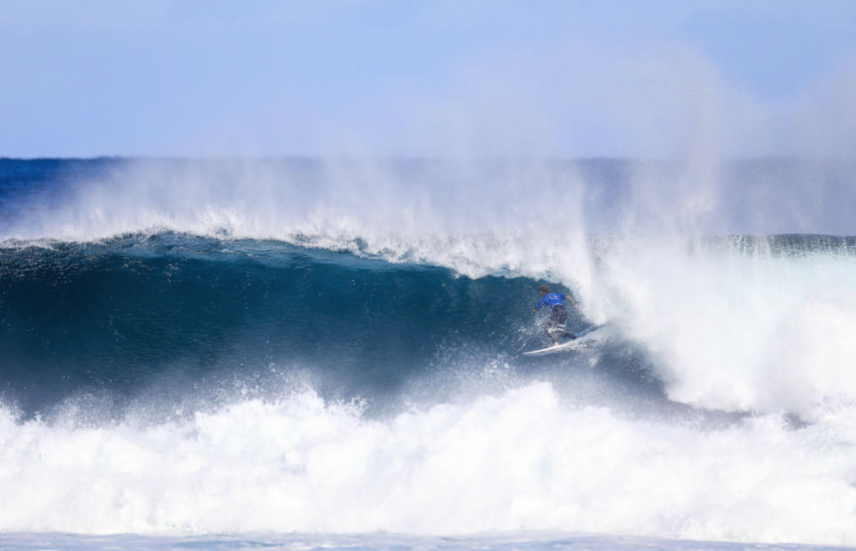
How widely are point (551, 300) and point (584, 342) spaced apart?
31.7 inches

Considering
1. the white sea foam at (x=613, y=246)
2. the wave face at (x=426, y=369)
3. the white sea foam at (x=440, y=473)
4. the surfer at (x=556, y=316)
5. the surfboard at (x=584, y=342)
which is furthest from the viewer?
the surfer at (x=556, y=316)

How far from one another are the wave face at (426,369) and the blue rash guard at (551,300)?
0.44 m

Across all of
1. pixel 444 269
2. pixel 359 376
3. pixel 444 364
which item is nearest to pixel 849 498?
pixel 444 364

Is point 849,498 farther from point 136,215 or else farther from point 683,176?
point 136,215

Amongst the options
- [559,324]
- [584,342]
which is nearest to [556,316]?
[559,324]

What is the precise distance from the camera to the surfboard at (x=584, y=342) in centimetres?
1056

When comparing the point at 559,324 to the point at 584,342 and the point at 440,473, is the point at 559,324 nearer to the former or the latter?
the point at 584,342

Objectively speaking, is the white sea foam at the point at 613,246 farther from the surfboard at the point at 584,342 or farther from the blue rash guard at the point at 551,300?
the blue rash guard at the point at 551,300

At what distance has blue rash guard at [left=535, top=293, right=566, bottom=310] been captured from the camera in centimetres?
1084

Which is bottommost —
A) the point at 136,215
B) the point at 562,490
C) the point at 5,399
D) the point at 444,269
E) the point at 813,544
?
the point at 813,544

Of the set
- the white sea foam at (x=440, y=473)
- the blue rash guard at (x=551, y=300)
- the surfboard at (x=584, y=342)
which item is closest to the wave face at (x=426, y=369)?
the white sea foam at (x=440, y=473)

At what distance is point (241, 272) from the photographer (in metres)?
12.5

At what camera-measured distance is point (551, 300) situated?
35.7ft

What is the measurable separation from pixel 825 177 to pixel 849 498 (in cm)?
1177
